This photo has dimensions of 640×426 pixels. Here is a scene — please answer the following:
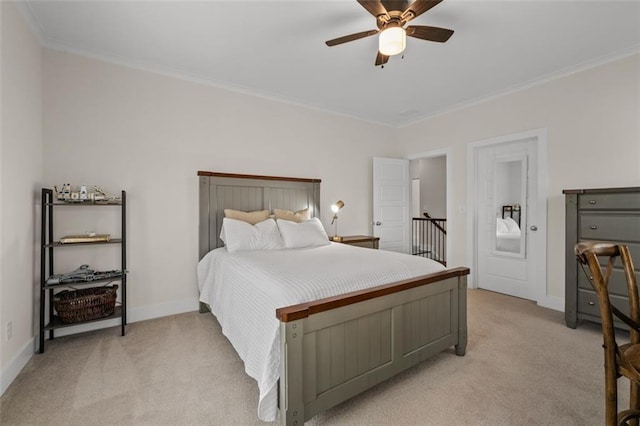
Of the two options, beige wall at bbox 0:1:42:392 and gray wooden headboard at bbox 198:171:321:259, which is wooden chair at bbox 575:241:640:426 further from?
beige wall at bbox 0:1:42:392

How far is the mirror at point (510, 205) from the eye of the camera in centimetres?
378

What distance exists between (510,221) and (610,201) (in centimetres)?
128

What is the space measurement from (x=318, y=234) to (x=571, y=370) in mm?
2503

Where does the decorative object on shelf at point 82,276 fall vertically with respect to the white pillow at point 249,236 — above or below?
below

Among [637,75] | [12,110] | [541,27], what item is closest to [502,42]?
[541,27]

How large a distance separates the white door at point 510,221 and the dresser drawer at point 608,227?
0.66 metres

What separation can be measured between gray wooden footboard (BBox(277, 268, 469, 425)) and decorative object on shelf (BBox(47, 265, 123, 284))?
86.0 inches

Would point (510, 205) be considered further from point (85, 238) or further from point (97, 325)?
point (97, 325)

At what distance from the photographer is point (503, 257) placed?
3.96 metres

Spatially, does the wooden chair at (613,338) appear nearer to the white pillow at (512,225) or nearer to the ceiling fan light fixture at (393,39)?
the ceiling fan light fixture at (393,39)

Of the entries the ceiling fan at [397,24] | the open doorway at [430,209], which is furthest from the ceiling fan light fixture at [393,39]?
the open doorway at [430,209]

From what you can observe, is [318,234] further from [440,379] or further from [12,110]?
[12,110]

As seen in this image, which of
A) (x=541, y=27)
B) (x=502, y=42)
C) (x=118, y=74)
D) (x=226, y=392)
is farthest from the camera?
(x=118, y=74)

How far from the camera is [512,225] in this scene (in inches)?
153
